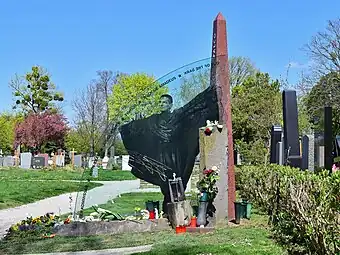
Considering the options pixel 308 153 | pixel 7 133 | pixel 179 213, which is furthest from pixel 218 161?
pixel 7 133

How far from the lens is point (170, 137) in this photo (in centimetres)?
1059

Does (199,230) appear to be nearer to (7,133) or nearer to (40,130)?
(40,130)

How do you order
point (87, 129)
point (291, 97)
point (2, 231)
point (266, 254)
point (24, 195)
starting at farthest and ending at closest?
point (87, 129), point (24, 195), point (291, 97), point (2, 231), point (266, 254)

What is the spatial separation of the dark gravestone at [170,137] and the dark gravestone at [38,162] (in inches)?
1240

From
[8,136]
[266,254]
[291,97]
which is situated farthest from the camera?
[8,136]

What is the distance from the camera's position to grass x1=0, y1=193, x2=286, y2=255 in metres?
6.94

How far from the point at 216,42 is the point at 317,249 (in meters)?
6.18

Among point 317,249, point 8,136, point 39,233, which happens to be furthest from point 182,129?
point 8,136

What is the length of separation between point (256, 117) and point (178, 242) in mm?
24014

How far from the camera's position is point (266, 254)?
21.5 ft

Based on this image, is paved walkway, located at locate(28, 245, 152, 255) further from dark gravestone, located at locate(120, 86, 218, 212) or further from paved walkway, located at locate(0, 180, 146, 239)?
paved walkway, located at locate(0, 180, 146, 239)

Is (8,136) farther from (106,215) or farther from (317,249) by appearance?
(317,249)

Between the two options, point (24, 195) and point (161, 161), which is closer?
point (161, 161)

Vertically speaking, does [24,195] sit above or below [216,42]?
below
